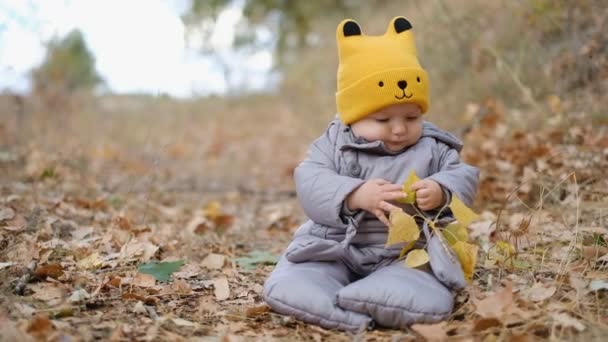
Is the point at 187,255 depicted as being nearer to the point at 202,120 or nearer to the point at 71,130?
the point at 71,130

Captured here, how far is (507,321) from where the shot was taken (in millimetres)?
2066

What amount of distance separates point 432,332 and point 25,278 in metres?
1.58

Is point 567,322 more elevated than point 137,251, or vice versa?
point 137,251

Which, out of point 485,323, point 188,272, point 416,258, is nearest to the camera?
point 485,323

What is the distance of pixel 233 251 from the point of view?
350 cm

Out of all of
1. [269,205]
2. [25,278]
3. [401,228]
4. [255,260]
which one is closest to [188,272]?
[255,260]

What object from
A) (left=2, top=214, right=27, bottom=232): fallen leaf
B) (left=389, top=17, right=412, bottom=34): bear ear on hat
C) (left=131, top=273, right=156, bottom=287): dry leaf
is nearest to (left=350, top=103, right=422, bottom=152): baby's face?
(left=389, top=17, right=412, bottom=34): bear ear on hat

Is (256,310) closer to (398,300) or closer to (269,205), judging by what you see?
(398,300)

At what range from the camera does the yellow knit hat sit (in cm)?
243

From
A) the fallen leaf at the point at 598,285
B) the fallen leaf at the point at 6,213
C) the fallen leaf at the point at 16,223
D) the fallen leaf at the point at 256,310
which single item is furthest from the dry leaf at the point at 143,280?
the fallen leaf at the point at 598,285

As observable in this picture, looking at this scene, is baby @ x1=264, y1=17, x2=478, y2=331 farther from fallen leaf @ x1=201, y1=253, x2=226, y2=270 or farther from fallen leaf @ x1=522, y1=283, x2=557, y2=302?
fallen leaf @ x1=201, y1=253, x2=226, y2=270

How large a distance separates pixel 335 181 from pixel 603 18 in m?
3.26

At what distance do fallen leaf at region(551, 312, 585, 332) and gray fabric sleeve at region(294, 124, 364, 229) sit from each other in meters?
0.82

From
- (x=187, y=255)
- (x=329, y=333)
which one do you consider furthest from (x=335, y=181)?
(x=187, y=255)
